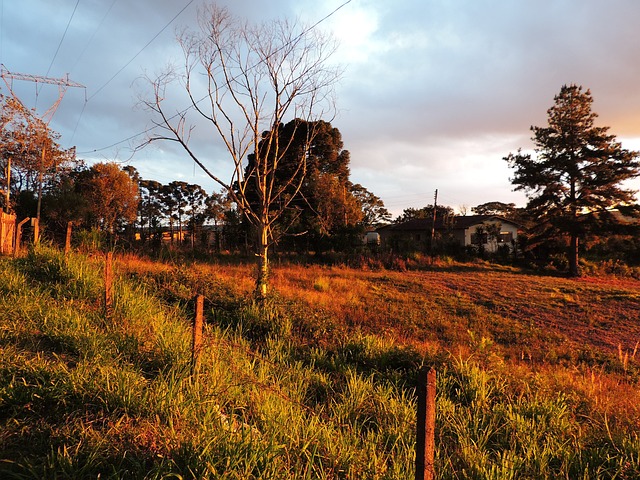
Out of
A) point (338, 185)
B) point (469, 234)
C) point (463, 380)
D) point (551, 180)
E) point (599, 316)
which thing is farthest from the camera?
point (469, 234)

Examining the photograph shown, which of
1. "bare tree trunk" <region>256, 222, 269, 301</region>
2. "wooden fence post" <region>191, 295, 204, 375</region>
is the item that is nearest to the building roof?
"bare tree trunk" <region>256, 222, 269, 301</region>

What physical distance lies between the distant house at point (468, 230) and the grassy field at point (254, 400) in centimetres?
2814

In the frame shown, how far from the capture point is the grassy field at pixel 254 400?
2.34m

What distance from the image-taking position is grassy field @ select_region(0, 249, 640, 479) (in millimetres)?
2344

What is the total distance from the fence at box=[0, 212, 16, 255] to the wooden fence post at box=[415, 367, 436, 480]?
1276 cm

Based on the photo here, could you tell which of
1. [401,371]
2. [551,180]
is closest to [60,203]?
[401,371]

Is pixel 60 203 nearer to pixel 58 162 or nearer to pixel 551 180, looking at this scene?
pixel 58 162

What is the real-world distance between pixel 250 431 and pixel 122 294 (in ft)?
14.9

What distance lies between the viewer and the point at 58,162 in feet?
88.7

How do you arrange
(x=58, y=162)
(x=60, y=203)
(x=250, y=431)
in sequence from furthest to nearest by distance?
(x=58, y=162) → (x=60, y=203) → (x=250, y=431)

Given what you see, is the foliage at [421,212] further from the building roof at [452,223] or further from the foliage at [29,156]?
the foliage at [29,156]

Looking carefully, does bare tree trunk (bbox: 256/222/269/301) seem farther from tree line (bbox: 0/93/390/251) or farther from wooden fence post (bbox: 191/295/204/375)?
tree line (bbox: 0/93/390/251)

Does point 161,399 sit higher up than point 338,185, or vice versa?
point 338,185

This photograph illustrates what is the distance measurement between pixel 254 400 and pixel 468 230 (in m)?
38.9
